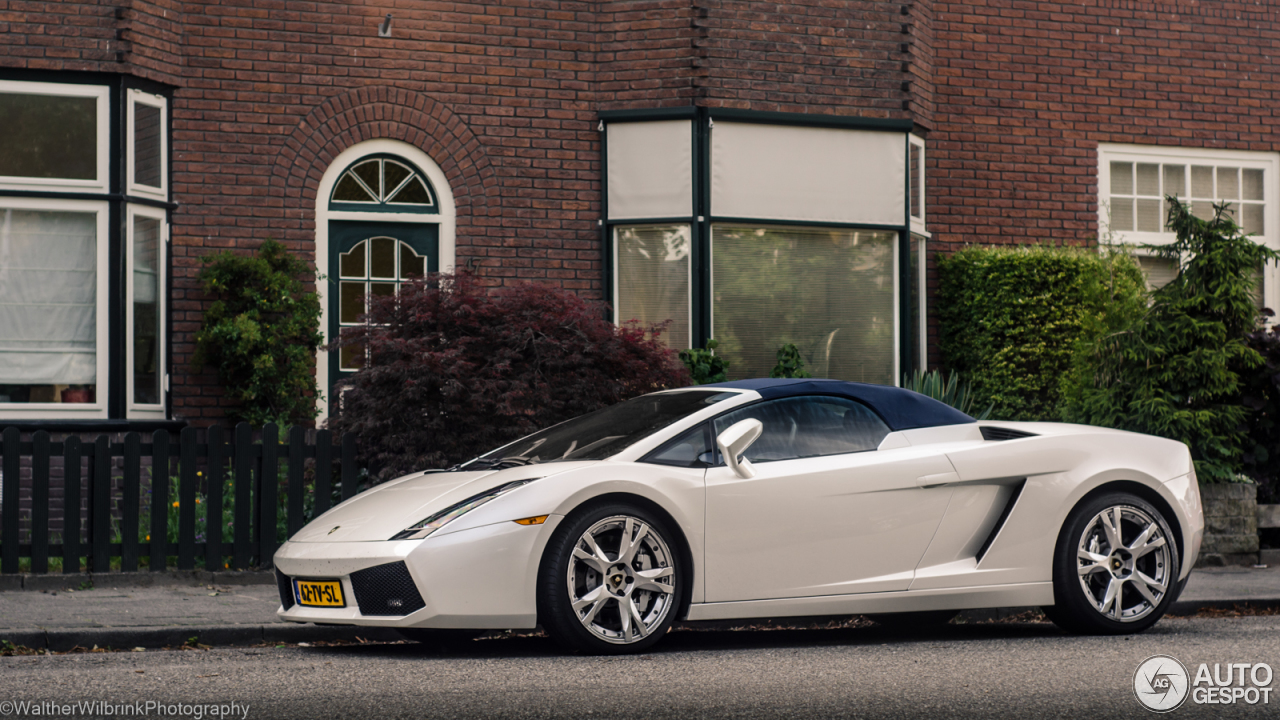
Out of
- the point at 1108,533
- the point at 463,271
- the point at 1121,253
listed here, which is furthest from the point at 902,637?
the point at 1121,253

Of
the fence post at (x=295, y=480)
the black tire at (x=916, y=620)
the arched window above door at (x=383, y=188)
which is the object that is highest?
the arched window above door at (x=383, y=188)

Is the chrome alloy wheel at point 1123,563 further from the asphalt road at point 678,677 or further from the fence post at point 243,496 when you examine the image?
the fence post at point 243,496

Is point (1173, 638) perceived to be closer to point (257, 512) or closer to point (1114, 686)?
point (1114, 686)

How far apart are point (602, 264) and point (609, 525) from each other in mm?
7033

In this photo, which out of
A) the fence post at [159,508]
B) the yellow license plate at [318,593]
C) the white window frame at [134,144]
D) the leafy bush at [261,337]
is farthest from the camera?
the leafy bush at [261,337]

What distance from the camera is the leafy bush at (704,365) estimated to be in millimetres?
11992

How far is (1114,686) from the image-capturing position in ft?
17.5

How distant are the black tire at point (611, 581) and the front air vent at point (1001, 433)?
1.90 meters

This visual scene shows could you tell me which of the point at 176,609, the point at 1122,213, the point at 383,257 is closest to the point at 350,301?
the point at 383,257

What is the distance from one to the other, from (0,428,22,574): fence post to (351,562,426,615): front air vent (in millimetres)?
3619

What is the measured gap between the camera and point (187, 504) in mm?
8898

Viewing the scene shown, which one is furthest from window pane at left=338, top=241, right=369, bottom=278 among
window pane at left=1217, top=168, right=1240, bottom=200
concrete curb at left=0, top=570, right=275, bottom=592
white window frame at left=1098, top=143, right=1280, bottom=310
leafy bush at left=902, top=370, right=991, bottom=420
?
window pane at left=1217, top=168, right=1240, bottom=200

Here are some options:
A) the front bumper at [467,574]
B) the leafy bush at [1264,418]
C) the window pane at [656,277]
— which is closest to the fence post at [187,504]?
the front bumper at [467,574]

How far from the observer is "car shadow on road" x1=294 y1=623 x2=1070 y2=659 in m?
6.52
